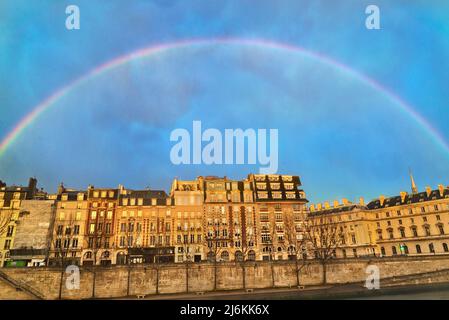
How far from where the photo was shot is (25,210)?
6644cm

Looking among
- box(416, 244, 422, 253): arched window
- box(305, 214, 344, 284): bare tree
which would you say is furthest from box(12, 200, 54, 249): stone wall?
box(416, 244, 422, 253): arched window

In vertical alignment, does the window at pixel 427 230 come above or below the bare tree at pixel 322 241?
above

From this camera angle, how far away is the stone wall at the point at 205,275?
42.9 meters

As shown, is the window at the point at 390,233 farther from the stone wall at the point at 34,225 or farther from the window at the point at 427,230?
the stone wall at the point at 34,225

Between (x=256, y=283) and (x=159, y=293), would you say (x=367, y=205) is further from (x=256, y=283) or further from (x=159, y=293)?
(x=159, y=293)

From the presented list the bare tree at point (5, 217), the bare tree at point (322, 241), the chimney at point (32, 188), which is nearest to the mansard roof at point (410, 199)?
the bare tree at point (322, 241)

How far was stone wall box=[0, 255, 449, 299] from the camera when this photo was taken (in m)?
42.9

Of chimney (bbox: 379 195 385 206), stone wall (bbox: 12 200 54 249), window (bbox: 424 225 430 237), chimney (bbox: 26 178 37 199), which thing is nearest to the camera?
stone wall (bbox: 12 200 54 249)

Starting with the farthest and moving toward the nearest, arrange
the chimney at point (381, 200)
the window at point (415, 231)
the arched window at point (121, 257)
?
the chimney at point (381, 200)
the window at point (415, 231)
the arched window at point (121, 257)

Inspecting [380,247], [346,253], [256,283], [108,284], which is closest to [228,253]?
[256,283]

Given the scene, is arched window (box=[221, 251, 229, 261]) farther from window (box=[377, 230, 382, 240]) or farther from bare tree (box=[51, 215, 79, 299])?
window (box=[377, 230, 382, 240])

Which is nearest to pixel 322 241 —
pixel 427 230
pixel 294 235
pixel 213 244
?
pixel 294 235

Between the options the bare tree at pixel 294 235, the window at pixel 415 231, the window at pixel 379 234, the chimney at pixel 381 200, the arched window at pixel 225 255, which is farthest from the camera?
the chimney at pixel 381 200

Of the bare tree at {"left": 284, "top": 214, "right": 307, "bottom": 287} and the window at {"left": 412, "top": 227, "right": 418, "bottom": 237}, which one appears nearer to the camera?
the bare tree at {"left": 284, "top": 214, "right": 307, "bottom": 287}
